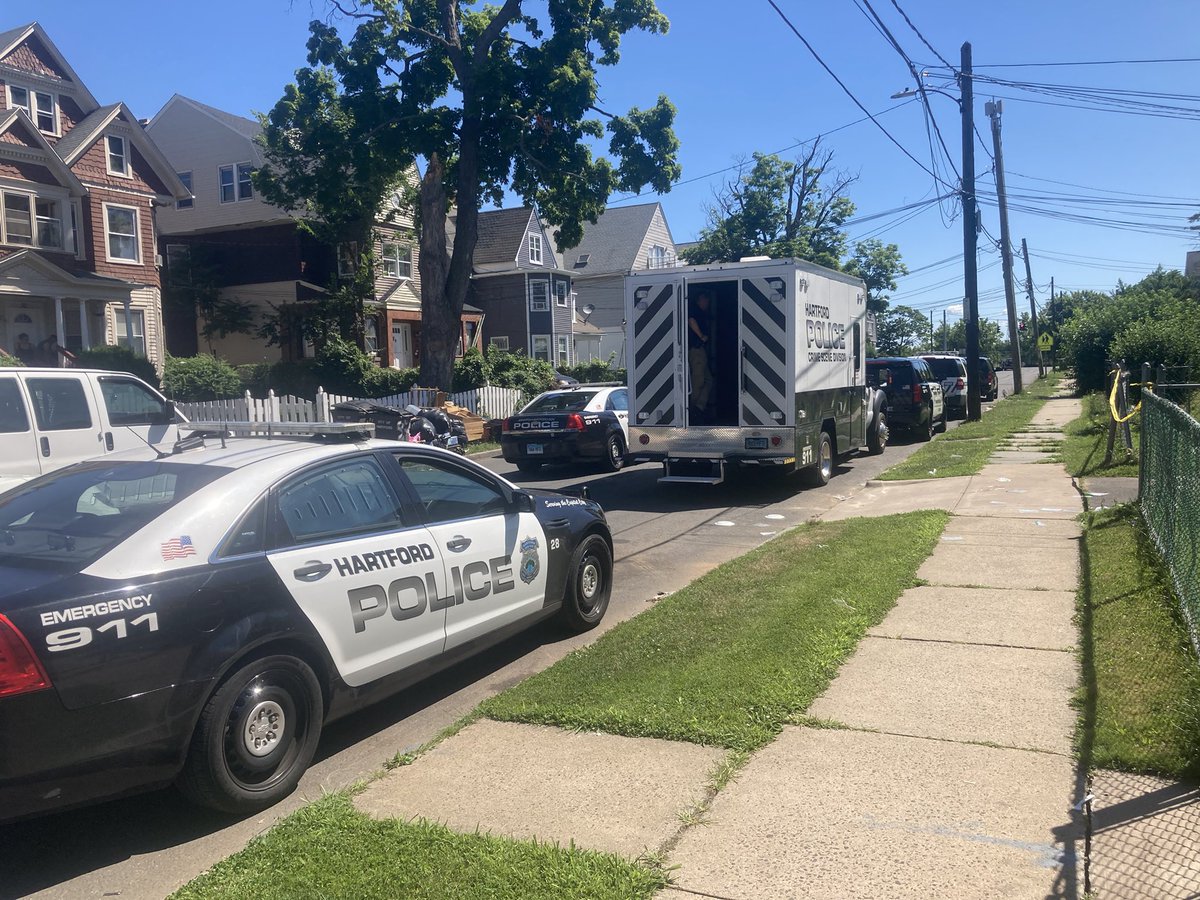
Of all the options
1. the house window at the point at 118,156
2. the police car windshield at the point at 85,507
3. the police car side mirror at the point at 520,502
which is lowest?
the police car side mirror at the point at 520,502

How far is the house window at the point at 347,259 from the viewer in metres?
35.0

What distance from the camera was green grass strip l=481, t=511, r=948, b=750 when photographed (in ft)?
16.0

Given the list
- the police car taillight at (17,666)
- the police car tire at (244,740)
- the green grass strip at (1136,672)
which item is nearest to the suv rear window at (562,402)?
the green grass strip at (1136,672)

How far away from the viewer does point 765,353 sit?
41.7ft

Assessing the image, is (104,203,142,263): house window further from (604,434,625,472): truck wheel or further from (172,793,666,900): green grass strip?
(172,793,666,900): green grass strip

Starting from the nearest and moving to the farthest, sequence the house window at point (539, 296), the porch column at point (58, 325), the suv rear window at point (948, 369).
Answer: the porch column at point (58, 325)
the suv rear window at point (948, 369)
the house window at point (539, 296)

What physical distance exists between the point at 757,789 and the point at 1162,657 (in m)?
2.72

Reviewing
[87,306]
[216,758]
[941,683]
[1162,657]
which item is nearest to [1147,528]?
[1162,657]

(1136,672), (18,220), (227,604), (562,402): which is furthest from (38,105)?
(1136,672)

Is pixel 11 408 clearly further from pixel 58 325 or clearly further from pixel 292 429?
pixel 58 325

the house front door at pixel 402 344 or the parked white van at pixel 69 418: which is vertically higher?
the house front door at pixel 402 344

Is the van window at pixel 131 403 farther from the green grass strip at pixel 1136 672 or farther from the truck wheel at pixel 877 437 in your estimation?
the truck wheel at pixel 877 437

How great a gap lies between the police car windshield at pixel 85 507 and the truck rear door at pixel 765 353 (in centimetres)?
918

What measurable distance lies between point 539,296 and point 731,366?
33429 mm
